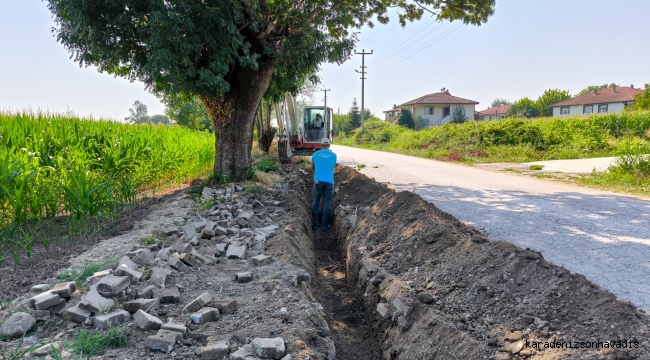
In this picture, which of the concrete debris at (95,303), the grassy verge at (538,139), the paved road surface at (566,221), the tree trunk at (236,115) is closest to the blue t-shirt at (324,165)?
the paved road surface at (566,221)

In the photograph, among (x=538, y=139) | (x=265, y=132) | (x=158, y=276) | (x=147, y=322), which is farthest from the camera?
(x=538, y=139)

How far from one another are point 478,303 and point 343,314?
202 cm

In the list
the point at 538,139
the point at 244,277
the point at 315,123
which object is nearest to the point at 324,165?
the point at 244,277

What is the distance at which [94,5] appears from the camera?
7953mm

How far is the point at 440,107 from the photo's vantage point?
2176 inches

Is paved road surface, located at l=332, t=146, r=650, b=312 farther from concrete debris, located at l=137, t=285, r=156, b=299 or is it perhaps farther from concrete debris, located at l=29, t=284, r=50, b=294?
concrete debris, located at l=29, t=284, r=50, b=294

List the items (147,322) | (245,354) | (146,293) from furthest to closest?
1. (146,293)
2. (147,322)
3. (245,354)

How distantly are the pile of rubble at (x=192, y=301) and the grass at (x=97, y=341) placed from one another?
0.12m

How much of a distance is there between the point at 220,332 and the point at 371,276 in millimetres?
2470

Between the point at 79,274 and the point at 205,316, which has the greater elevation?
the point at 79,274

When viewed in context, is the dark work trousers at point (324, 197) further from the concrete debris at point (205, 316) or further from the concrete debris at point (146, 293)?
the concrete debris at point (205, 316)

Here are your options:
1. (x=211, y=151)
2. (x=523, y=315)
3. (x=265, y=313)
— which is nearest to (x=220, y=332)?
(x=265, y=313)

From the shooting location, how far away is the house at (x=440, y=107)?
54438mm

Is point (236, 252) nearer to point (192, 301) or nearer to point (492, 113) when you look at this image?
point (192, 301)
